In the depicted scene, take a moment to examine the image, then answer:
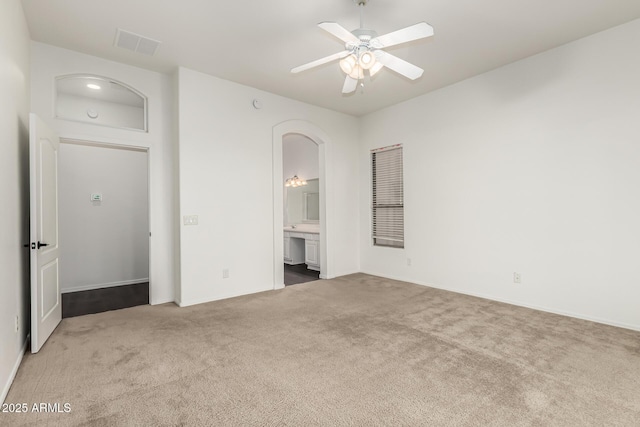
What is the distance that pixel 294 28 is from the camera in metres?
3.14

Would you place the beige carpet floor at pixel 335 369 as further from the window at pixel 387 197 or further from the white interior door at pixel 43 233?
the window at pixel 387 197

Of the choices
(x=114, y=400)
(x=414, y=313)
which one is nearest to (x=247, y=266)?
(x=414, y=313)

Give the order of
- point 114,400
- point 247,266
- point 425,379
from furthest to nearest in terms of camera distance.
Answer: point 247,266 → point 425,379 → point 114,400

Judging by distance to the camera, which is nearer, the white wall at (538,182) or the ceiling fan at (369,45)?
the ceiling fan at (369,45)

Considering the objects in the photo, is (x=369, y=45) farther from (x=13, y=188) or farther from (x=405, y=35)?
(x=13, y=188)

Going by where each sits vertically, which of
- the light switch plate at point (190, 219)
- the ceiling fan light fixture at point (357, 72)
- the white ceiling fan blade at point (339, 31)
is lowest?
the light switch plate at point (190, 219)

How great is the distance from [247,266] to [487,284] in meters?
3.28

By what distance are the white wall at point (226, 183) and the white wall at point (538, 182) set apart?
2.28m

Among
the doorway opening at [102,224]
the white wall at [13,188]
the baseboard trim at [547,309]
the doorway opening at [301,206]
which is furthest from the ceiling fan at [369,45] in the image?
the doorway opening at [301,206]

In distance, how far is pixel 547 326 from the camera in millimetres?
3207

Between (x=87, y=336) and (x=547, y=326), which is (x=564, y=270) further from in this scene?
(x=87, y=336)

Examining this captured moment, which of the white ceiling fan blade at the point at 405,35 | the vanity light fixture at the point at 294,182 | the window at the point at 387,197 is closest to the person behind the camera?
the white ceiling fan blade at the point at 405,35

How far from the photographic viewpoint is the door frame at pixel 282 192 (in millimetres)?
4867

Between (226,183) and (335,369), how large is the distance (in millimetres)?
2911
